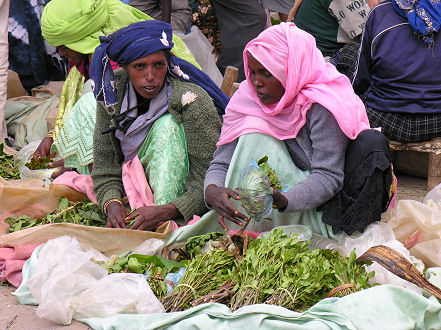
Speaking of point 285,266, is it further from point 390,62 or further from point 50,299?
point 390,62

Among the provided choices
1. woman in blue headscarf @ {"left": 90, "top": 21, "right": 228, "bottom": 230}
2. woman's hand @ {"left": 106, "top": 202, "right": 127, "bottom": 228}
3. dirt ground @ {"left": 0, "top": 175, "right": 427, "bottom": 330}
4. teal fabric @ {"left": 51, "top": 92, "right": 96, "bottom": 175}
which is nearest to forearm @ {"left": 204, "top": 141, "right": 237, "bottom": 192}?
woman in blue headscarf @ {"left": 90, "top": 21, "right": 228, "bottom": 230}

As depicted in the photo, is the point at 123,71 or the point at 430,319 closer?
the point at 430,319

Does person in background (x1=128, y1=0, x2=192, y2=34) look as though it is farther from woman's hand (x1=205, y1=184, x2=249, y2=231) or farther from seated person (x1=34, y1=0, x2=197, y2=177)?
woman's hand (x1=205, y1=184, x2=249, y2=231)

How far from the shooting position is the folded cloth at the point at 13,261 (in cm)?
355

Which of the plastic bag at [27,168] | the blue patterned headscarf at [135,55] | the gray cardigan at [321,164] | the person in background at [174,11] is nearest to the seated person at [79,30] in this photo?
the plastic bag at [27,168]

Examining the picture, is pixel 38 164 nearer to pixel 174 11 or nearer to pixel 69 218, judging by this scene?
pixel 69 218

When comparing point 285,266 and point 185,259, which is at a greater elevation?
point 285,266

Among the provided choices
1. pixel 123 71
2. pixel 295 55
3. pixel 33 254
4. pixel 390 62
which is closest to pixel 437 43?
pixel 390 62

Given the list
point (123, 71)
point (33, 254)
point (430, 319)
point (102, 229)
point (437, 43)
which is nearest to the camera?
point (430, 319)

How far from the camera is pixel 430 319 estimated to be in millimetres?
2928

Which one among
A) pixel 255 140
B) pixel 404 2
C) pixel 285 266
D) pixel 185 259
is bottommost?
pixel 185 259

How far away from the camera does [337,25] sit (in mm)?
5871

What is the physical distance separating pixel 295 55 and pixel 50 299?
5.64 ft

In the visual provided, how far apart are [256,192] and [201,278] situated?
18.9 inches
